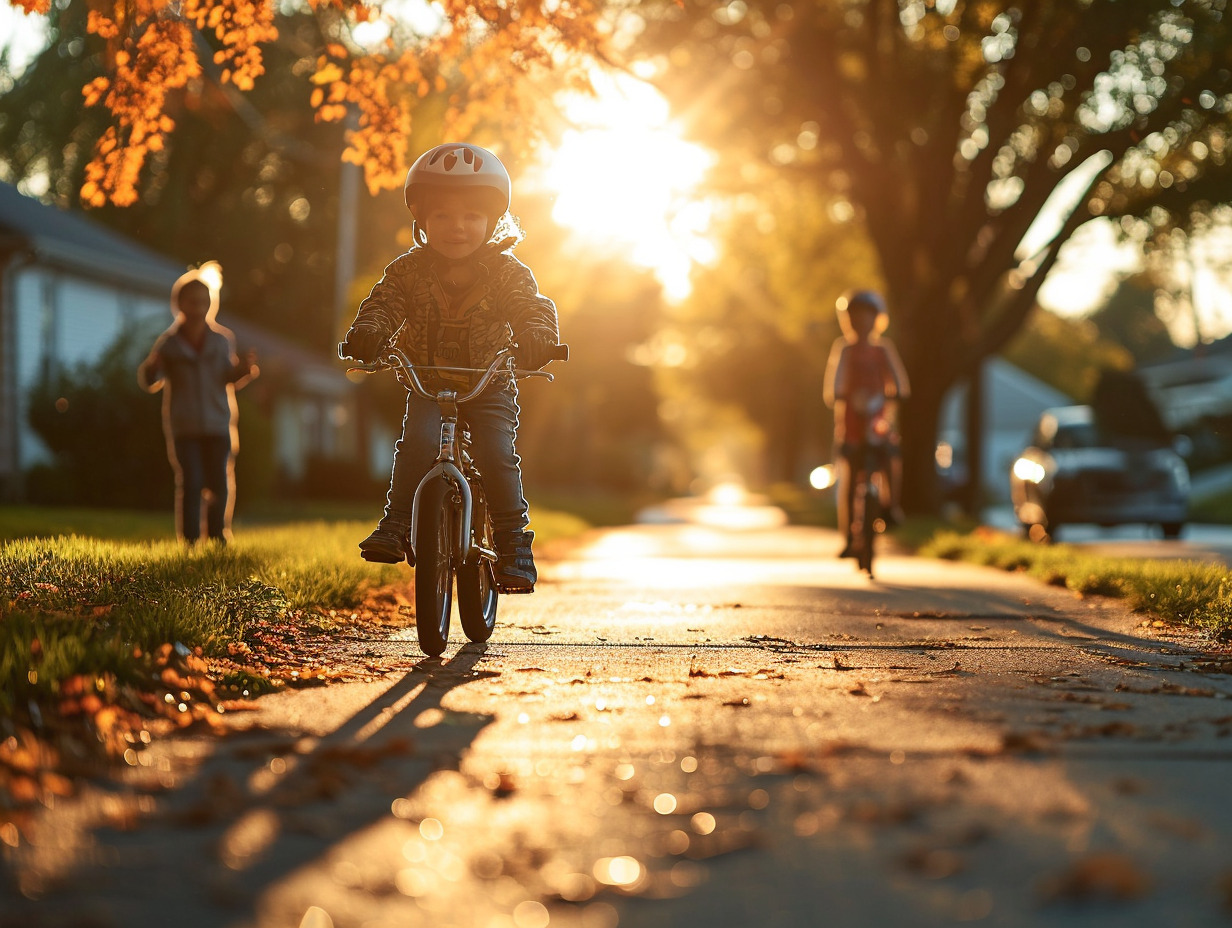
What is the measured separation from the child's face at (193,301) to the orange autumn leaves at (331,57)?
39.9 inches

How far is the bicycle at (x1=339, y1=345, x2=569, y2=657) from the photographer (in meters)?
5.70

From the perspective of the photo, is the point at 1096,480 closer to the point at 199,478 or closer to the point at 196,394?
the point at 199,478

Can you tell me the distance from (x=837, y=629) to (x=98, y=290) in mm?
21969

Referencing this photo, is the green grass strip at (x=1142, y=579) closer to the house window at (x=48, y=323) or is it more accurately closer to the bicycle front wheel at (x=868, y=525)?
the bicycle front wheel at (x=868, y=525)

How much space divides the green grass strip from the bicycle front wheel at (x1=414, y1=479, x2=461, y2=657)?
3.28 m

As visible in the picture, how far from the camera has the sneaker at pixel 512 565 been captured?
620cm

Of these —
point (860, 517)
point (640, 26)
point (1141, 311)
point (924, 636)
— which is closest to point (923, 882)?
point (924, 636)

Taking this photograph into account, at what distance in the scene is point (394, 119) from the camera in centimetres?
925

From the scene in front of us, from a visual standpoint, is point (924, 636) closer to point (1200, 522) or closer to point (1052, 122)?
point (1052, 122)

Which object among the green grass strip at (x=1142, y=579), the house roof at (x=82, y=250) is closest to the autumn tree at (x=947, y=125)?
the house roof at (x=82, y=250)

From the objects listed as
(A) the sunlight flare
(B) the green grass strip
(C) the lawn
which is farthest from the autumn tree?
(C) the lawn

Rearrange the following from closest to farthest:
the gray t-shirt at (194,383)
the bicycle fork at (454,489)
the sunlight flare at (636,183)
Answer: the bicycle fork at (454,489) < the gray t-shirt at (194,383) < the sunlight flare at (636,183)

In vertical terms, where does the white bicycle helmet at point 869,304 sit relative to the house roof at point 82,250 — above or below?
below

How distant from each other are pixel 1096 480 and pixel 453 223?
14159 millimetres
